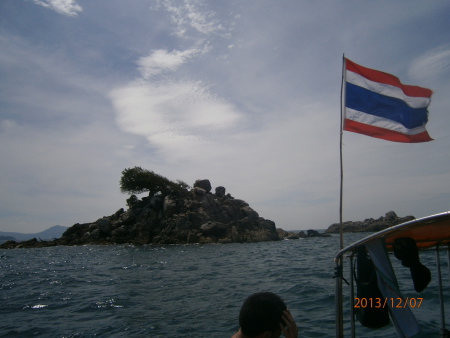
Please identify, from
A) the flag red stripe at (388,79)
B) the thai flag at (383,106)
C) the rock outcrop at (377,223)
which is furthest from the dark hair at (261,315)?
the rock outcrop at (377,223)

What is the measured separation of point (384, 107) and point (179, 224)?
159 ft

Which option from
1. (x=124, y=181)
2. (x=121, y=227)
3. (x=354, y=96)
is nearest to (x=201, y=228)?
(x=121, y=227)

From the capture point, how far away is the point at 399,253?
448 cm

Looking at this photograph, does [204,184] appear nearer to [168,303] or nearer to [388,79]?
[168,303]

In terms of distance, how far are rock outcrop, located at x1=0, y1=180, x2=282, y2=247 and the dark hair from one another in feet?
160

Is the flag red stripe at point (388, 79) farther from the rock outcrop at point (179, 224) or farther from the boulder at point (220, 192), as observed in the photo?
the boulder at point (220, 192)

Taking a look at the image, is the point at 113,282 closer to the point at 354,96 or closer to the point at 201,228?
the point at 354,96

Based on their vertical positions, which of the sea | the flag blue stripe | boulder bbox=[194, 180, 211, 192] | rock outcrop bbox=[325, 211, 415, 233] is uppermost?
boulder bbox=[194, 180, 211, 192]

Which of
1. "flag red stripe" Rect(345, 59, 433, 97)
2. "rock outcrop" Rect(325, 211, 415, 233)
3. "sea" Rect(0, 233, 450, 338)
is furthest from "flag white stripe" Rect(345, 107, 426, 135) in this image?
"rock outcrop" Rect(325, 211, 415, 233)

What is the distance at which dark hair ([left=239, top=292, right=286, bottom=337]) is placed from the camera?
3.11 meters

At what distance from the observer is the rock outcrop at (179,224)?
52844 millimetres

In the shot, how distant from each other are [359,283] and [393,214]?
93.9 metres
